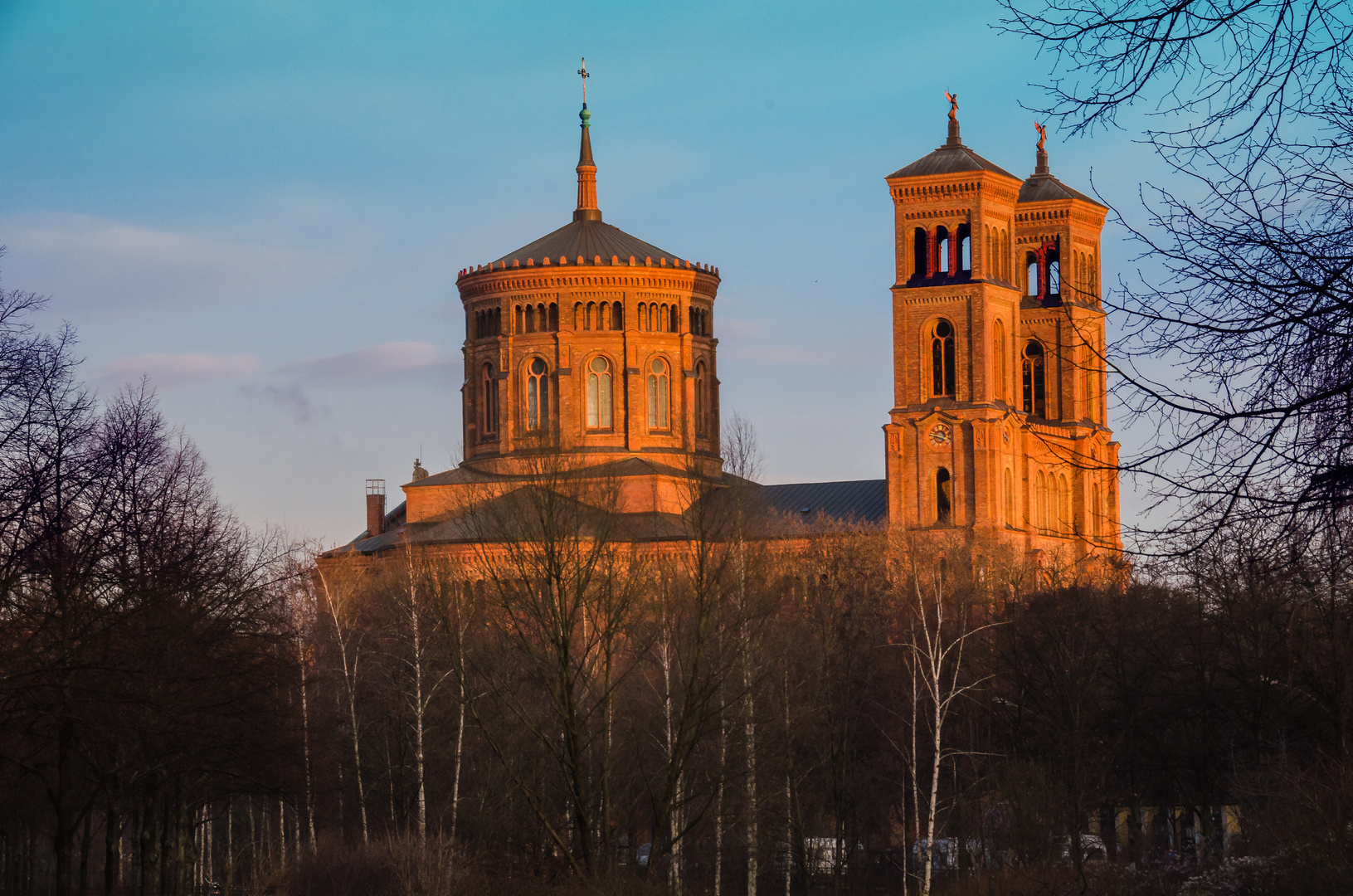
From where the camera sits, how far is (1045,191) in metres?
97.0

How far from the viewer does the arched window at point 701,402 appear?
93.2 m

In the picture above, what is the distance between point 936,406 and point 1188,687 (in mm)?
39627

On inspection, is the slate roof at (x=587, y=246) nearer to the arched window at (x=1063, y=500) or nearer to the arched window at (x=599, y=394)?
the arched window at (x=599, y=394)

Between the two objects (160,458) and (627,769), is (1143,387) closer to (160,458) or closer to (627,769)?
(160,458)

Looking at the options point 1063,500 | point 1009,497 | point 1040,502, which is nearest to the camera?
point 1009,497

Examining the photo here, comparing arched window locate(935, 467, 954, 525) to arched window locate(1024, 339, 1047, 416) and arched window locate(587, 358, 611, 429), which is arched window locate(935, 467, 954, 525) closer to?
arched window locate(1024, 339, 1047, 416)

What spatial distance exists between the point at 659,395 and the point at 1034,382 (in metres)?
18.9

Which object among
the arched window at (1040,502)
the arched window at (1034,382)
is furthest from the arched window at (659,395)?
the arched window at (1040,502)

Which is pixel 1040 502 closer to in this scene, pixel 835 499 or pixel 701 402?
pixel 835 499

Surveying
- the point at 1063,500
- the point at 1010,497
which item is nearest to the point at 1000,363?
the point at 1010,497

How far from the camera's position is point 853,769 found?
50.7 metres

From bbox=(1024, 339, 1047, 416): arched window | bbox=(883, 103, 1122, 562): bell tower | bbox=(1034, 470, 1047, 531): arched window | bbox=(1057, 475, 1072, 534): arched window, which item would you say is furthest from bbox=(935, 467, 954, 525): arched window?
bbox=(1024, 339, 1047, 416): arched window

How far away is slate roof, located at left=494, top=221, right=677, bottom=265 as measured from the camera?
94500 millimetres

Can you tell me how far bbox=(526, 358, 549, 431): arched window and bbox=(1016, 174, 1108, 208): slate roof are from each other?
84.0ft
